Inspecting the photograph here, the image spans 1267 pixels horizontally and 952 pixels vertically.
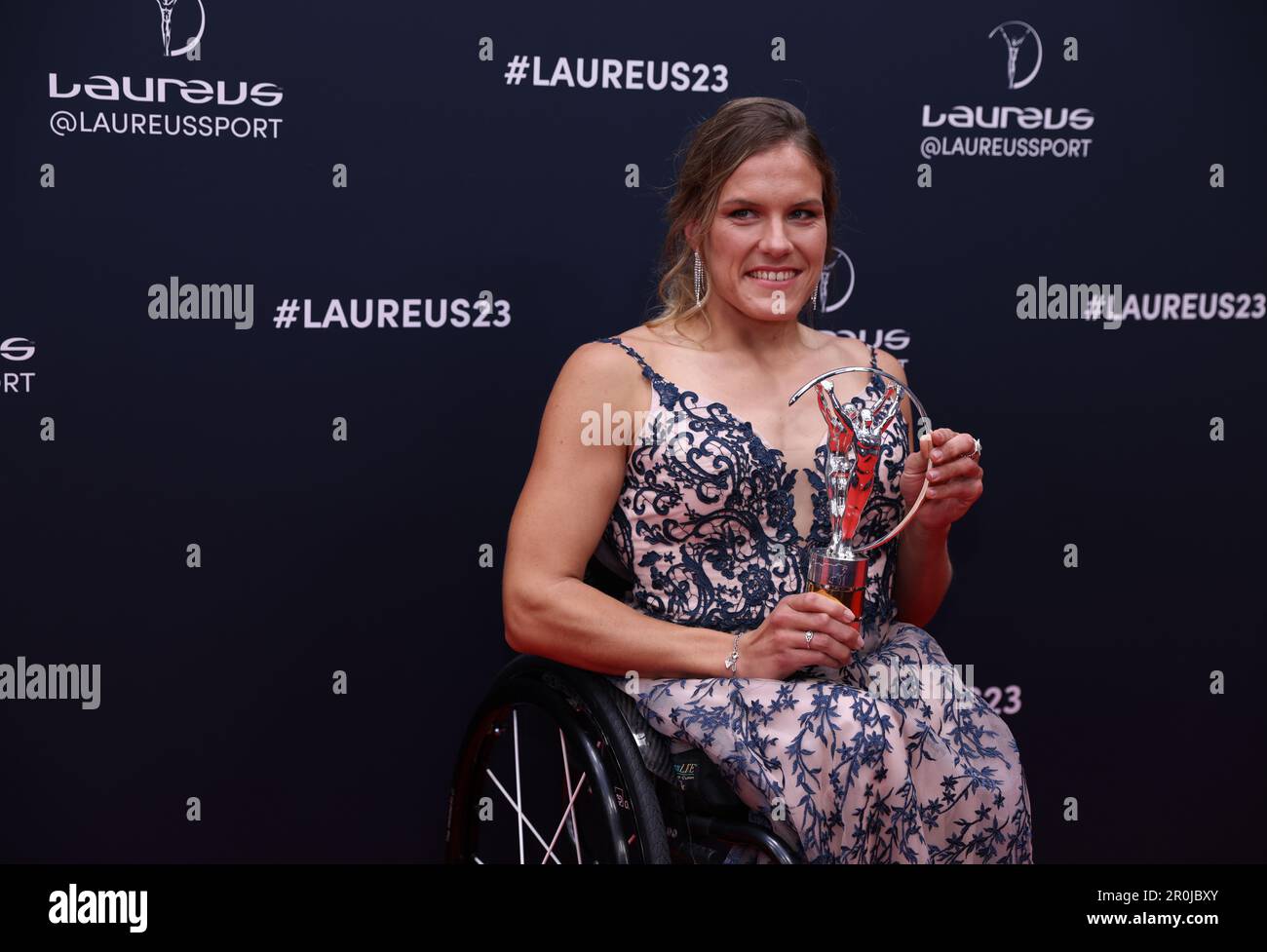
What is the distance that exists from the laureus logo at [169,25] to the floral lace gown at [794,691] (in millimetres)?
1034

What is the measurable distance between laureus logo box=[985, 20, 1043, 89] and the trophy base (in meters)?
1.32

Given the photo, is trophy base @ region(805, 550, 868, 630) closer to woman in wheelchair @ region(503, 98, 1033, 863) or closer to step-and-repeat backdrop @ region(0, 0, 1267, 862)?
woman in wheelchair @ region(503, 98, 1033, 863)

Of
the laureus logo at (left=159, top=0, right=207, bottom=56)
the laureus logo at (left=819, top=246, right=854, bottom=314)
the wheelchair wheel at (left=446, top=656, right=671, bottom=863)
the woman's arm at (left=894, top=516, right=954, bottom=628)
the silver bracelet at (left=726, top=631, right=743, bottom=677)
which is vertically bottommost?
the wheelchair wheel at (left=446, top=656, right=671, bottom=863)

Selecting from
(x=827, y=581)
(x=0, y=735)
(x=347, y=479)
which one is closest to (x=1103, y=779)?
(x=827, y=581)

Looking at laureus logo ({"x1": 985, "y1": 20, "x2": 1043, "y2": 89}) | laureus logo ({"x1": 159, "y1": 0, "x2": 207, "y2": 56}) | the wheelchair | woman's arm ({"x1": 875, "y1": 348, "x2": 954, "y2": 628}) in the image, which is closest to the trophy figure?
laureus logo ({"x1": 159, "y1": 0, "x2": 207, "y2": 56})

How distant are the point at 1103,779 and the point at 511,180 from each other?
183 cm

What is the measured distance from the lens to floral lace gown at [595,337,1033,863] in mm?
1735

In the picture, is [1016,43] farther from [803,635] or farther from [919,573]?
[803,635]

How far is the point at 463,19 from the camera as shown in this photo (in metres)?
2.43

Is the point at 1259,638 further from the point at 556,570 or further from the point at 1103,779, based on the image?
the point at 556,570

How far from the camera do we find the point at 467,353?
8.27 ft

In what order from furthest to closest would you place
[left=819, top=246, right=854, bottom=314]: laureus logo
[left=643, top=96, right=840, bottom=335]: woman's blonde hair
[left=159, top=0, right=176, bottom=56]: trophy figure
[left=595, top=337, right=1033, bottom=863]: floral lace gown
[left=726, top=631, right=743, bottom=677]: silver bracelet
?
[left=819, top=246, right=854, bottom=314]: laureus logo < [left=159, top=0, right=176, bottom=56]: trophy figure < [left=643, top=96, right=840, bottom=335]: woman's blonde hair < [left=726, top=631, right=743, bottom=677]: silver bracelet < [left=595, top=337, right=1033, bottom=863]: floral lace gown

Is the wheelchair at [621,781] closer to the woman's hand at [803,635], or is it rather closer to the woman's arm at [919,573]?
the woman's hand at [803,635]

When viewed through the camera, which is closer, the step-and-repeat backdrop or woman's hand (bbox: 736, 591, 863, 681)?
woman's hand (bbox: 736, 591, 863, 681)
